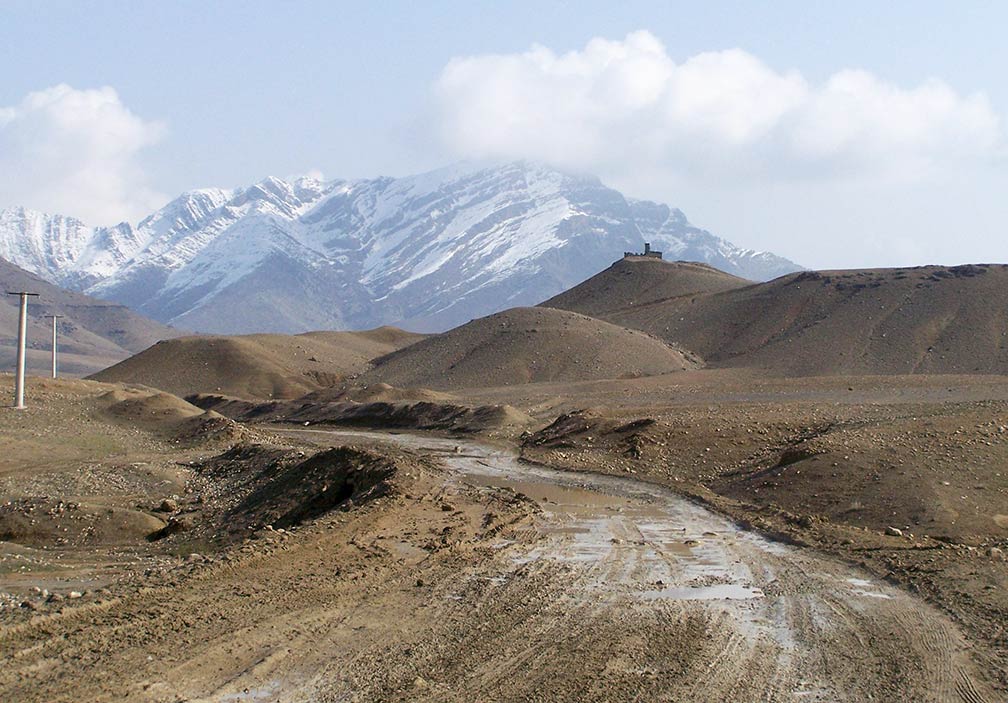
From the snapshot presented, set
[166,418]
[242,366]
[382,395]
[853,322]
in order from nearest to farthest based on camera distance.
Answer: [166,418] → [382,395] → [853,322] → [242,366]

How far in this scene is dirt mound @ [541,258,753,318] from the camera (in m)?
118

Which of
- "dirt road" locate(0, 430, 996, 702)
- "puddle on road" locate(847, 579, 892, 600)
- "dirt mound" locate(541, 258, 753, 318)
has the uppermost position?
"dirt mound" locate(541, 258, 753, 318)

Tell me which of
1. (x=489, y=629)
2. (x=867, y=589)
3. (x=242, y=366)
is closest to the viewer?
(x=489, y=629)

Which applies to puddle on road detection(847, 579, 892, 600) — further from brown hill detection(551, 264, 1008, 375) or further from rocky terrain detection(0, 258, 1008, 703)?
brown hill detection(551, 264, 1008, 375)

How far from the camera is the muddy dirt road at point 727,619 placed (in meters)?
10.6

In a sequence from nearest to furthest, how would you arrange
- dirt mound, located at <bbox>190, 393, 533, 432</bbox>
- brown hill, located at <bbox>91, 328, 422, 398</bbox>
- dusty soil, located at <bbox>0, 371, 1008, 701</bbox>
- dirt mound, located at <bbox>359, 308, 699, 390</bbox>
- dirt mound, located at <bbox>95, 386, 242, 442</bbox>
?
dusty soil, located at <bbox>0, 371, 1008, 701</bbox>
dirt mound, located at <bbox>95, 386, 242, 442</bbox>
dirt mound, located at <bbox>190, 393, 533, 432</bbox>
dirt mound, located at <bbox>359, 308, 699, 390</bbox>
brown hill, located at <bbox>91, 328, 422, 398</bbox>

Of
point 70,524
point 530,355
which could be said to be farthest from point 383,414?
point 70,524

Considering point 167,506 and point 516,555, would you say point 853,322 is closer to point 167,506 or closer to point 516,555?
point 167,506

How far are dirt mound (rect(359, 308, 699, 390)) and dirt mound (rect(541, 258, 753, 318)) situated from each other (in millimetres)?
24666

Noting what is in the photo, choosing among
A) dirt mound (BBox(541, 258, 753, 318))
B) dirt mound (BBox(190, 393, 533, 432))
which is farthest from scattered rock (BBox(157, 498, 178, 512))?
dirt mound (BBox(541, 258, 753, 318))

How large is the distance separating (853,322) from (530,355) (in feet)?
81.7

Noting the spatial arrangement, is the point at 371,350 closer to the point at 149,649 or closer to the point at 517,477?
the point at 517,477

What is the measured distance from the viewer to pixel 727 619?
42.1 feet

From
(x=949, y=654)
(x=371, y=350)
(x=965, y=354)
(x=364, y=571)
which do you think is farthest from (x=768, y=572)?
(x=371, y=350)
